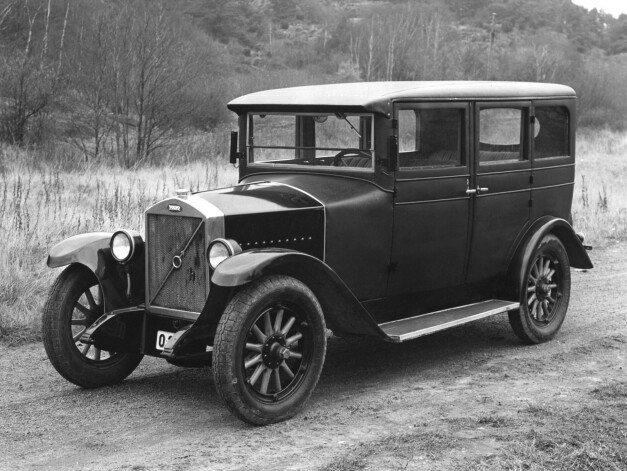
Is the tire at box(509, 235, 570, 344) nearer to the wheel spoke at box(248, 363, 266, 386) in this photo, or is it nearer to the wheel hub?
the wheel hub

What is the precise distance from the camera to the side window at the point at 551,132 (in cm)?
688

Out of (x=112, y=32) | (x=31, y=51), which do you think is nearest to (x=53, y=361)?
(x=112, y=32)

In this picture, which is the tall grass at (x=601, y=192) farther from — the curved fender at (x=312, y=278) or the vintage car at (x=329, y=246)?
the curved fender at (x=312, y=278)

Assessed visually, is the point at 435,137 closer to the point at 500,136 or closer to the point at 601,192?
the point at 500,136

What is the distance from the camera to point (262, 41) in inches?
2621

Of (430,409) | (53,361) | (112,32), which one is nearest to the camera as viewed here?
(430,409)

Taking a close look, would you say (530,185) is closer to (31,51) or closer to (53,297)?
(53,297)

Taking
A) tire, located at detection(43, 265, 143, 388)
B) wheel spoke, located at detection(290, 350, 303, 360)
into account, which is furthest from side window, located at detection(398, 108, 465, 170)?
tire, located at detection(43, 265, 143, 388)

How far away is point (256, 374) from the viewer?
4.79 metres

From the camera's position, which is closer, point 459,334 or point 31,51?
point 459,334

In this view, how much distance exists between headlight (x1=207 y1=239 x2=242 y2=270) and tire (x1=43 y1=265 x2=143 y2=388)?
1.05 meters

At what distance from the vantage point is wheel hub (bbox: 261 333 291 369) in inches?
191

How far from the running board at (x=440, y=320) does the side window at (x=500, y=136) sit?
40.4 inches

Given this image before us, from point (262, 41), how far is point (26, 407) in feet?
208
